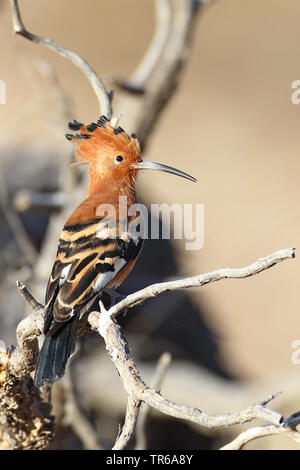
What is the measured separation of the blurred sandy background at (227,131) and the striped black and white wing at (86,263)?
3.04 meters

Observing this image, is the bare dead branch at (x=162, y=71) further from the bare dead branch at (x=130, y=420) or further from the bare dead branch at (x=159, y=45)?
the bare dead branch at (x=130, y=420)

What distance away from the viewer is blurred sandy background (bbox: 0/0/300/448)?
23.2 feet

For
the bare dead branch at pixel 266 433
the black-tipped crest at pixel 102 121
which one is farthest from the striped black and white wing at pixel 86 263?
the bare dead branch at pixel 266 433

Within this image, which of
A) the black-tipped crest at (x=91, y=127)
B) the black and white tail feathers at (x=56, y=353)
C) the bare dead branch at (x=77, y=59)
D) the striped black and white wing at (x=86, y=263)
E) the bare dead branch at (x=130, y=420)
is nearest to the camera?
the bare dead branch at (x=130, y=420)

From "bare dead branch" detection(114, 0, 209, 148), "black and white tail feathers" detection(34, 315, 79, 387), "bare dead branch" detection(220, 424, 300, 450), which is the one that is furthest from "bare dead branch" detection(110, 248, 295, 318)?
"bare dead branch" detection(114, 0, 209, 148)

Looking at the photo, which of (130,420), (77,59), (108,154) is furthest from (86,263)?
(77,59)

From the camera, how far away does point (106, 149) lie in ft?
10.4

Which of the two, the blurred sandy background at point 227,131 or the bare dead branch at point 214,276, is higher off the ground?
the blurred sandy background at point 227,131

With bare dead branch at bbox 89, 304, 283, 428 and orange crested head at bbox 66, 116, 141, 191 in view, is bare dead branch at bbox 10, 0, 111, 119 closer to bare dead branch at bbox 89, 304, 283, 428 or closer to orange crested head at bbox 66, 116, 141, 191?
orange crested head at bbox 66, 116, 141, 191

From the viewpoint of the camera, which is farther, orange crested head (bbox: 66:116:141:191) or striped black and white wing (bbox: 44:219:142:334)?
orange crested head (bbox: 66:116:141:191)

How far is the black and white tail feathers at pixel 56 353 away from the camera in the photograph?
2615 millimetres

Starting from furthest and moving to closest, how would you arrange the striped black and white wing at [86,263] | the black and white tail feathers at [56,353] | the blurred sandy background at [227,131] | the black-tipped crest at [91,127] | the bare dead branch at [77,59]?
the blurred sandy background at [227,131], the bare dead branch at [77,59], the black-tipped crest at [91,127], the striped black and white wing at [86,263], the black and white tail feathers at [56,353]

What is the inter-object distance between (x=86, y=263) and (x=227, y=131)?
8.79 meters

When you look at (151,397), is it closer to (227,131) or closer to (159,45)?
(159,45)
